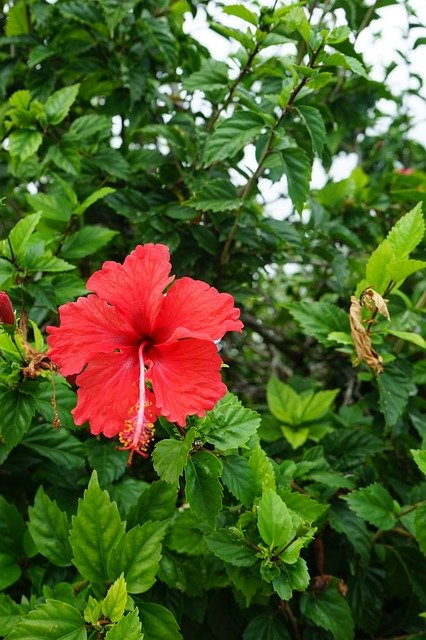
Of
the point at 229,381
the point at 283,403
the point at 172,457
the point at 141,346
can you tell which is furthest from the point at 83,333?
the point at 229,381

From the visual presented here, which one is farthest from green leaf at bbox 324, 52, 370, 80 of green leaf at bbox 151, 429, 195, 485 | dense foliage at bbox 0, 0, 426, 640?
green leaf at bbox 151, 429, 195, 485

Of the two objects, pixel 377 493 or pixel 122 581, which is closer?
pixel 122 581

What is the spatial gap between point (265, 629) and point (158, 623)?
0.29 m

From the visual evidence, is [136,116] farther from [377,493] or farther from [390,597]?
[390,597]

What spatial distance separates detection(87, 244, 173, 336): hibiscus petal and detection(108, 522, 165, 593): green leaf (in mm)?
379

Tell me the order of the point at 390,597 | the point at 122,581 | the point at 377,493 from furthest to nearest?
the point at 390,597 < the point at 377,493 < the point at 122,581

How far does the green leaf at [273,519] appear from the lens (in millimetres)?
958

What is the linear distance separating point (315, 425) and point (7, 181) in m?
1.39

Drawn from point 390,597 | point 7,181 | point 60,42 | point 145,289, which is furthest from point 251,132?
point 390,597

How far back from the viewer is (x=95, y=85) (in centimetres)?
193

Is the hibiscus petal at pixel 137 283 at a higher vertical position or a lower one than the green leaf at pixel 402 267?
higher

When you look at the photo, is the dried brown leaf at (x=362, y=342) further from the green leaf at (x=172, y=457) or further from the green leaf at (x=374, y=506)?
the green leaf at (x=172, y=457)

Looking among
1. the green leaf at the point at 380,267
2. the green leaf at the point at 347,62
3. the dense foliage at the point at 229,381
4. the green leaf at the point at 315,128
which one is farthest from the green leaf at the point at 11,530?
the green leaf at the point at 347,62

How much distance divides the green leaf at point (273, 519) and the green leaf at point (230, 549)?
7cm
